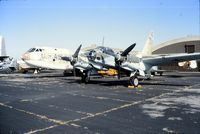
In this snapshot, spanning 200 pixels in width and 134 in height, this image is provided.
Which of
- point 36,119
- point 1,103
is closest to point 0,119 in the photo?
point 36,119

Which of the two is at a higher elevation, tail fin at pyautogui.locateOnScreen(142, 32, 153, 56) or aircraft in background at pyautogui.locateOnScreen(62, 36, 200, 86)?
tail fin at pyautogui.locateOnScreen(142, 32, 153, 56)

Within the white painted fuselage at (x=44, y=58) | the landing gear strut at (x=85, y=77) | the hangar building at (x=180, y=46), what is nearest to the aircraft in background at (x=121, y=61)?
the landing gear strut at (x=85, y=77)

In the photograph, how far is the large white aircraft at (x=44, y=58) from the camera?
1261 inches

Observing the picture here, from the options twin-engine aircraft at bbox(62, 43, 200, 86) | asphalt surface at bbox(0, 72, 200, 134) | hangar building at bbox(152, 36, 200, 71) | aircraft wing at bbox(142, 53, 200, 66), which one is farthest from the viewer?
hangar building at bbox(152, 36, 200, 71)

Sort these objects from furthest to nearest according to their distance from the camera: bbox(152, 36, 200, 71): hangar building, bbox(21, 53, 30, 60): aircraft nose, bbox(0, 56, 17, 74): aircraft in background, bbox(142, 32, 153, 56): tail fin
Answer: bbox(152, 36, 200, 71): hangar building < bbox(0, 56, 17, 74): aircraft in background < bbox(142, 32, 153, 56): tail fin < bbox(21, 53, 30, 60): aircraft nose

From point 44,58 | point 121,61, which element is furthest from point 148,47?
point 44,58

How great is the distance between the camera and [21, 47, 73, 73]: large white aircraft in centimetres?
3203

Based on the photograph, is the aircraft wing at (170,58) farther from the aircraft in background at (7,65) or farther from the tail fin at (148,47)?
the aircraft in background at (7,65)

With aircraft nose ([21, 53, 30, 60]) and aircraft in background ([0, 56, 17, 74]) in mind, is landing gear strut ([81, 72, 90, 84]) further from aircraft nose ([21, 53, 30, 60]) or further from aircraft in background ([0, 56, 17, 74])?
aircraft in background ([0, 56, 17, 74])

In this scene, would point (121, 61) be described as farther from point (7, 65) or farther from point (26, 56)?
point (7, 65)

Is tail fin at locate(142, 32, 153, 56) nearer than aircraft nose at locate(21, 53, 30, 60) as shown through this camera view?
No

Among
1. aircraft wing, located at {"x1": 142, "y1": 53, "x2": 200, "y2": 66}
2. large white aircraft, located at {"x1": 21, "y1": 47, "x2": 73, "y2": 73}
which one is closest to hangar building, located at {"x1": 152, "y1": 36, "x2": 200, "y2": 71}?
large white aircraft, located at {"x1": 21, "y1": 47, "x2": 73, "y2": 73}

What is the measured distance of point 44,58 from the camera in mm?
32531

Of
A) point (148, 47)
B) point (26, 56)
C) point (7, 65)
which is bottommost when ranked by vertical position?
point (7, 65)
